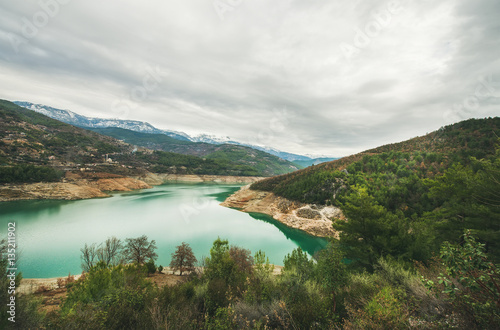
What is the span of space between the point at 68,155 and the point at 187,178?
49.0 metres

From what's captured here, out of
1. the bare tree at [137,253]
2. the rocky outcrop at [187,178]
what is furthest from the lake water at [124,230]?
the rocky outcrop at [187,178]

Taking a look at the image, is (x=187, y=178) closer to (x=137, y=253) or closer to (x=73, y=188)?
(x=73, y=188)

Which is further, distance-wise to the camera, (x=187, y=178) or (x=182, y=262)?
(x=187, y=178)

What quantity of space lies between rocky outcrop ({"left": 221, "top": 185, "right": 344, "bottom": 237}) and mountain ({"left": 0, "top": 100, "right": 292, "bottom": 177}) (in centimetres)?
5825

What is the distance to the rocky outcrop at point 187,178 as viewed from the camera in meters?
89.3

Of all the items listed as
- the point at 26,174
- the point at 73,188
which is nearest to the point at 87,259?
the point at 73,188

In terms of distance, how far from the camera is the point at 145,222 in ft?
105

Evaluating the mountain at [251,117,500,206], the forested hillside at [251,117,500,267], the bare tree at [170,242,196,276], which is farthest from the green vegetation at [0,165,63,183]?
the mountain at [251,117,500,206]

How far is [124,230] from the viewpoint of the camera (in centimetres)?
2802

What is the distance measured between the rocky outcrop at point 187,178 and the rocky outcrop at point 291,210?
5502 centimetres

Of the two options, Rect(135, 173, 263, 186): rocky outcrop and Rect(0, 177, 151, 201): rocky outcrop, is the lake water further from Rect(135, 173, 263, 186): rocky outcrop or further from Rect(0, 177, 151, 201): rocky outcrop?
Rect(135, 173, 263, 186): rocky outcrop

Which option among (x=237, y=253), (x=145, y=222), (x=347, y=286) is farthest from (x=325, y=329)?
(x=145, y=222)

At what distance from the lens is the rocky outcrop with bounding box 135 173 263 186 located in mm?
89281

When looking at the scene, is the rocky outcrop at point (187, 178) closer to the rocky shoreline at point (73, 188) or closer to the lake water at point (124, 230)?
the rocky shoreline at point (73, 188)
